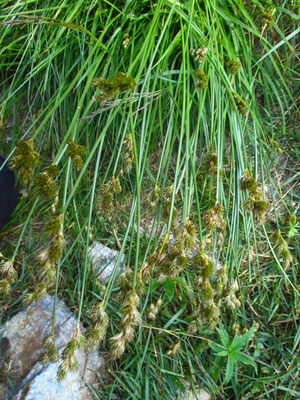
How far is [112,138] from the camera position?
171 cm

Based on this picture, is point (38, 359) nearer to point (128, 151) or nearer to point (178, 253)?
point (178, 253)

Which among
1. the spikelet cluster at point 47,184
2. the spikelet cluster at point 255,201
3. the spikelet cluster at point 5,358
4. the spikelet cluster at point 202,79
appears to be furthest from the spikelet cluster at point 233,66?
the spikelet cluster at point 5,358

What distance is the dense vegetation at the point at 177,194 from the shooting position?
4.01 feet

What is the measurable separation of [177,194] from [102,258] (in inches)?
18.2

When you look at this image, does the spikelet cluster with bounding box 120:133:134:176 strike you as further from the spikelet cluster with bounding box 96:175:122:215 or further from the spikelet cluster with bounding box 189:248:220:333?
the spikelet cluster with bounding box 189:248:220:333

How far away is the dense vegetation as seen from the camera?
1223 mm

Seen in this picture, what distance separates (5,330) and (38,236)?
1.48ft

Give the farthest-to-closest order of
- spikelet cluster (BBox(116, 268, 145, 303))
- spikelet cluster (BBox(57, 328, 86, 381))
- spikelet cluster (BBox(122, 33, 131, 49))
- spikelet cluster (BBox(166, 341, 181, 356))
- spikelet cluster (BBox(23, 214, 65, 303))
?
spikelet cluster (BBox(122, 33, 131, 49)) < spikelet cluster (BBox(166, 341, 181, 356)) < spikelet cluster (BBox(116, 268, 145, 303)) < spikelet cluster (BBox(57, 328, 86, 381)) < spikelet cluster (BBox(23, 214, 65, 303))

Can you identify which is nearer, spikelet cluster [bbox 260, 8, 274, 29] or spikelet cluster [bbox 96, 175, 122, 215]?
spikelet cluster [bbox 96, 175, 122, 215]

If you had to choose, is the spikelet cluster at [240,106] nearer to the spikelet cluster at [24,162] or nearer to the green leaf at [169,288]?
the green leaf at [169,288]

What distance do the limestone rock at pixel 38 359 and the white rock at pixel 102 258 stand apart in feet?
0.71

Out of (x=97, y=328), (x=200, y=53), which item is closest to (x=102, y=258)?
(x=97, y=328)

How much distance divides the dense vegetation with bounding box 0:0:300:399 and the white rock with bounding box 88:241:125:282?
0.14 feet

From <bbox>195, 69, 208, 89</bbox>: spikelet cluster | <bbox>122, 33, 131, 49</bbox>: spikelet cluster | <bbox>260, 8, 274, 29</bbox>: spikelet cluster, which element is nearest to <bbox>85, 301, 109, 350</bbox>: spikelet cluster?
<bbox>195, 69, 208, 89</bbox>: spikelet cluster
